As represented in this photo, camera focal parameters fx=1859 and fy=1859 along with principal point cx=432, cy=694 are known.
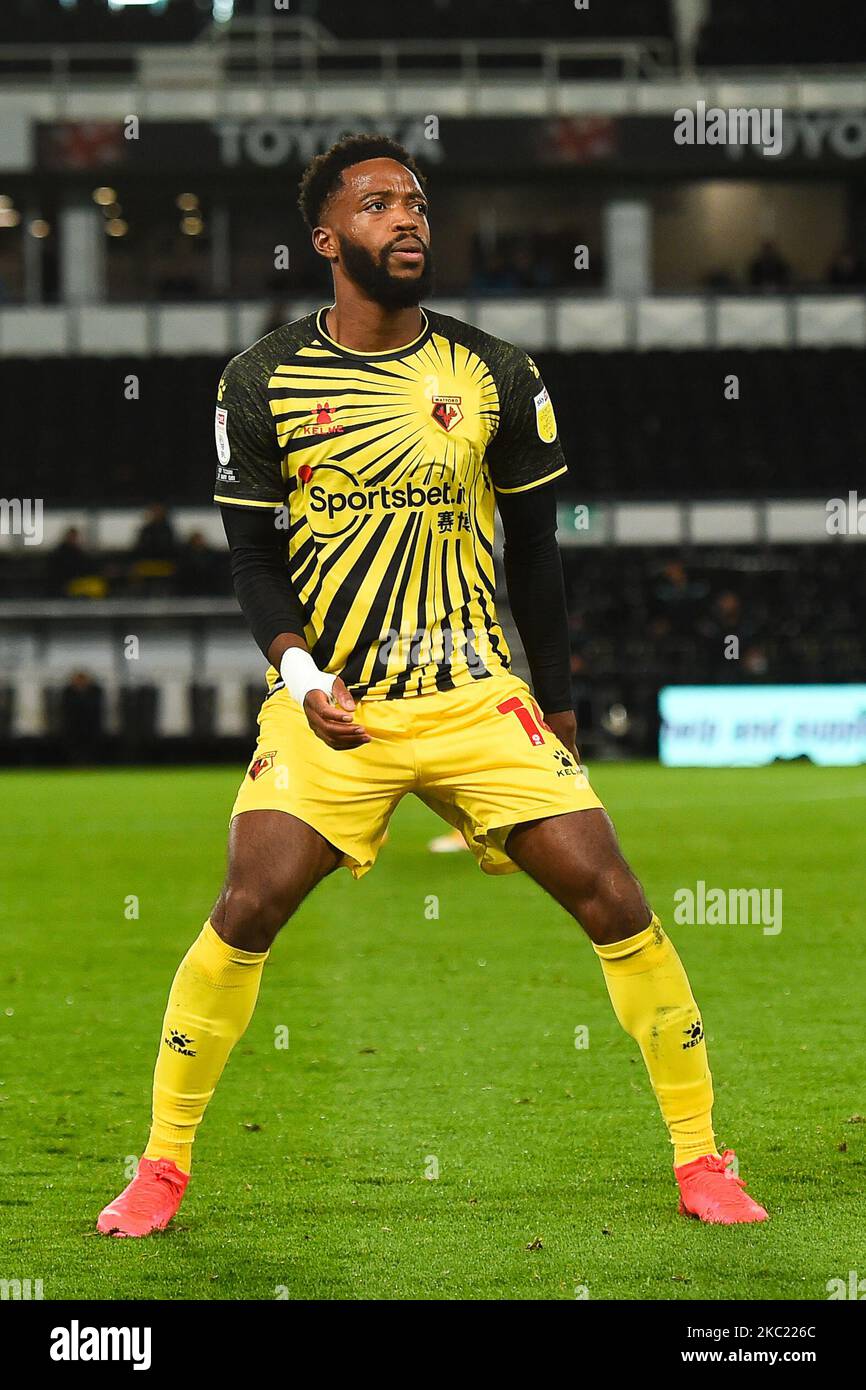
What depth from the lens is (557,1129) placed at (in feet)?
16.8

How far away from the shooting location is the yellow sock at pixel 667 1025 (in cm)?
416

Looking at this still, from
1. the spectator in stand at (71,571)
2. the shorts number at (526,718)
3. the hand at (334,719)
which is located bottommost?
the spectator in stand at (71,571)

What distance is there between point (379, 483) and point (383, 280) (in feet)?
1.52

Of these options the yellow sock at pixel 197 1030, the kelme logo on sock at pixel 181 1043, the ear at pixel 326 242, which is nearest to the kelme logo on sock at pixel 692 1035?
the yellow sock at pixel 197 1030

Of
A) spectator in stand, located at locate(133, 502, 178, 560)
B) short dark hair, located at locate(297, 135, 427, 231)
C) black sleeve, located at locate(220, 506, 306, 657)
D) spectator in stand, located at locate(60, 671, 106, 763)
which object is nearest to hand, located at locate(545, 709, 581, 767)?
black sleeve, located at locate(220, 506, 306, 657)

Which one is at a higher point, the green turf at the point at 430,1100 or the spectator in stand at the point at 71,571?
the green turf at the point at 430,1100

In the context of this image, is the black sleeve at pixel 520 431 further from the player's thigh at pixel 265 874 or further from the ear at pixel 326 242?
the player's thigh at pixel 265 874

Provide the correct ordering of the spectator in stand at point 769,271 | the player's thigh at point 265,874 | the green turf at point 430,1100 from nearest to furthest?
the green turf at point 430,1100 < the player's thigh at point 265,874 < the spectator in stand at point 769,271

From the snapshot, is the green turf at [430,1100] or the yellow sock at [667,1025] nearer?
the green turf at [430,1100]

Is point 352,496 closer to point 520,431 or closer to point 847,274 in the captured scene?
point 520,431

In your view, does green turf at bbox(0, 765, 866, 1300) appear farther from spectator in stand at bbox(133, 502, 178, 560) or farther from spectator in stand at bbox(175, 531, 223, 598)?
spectator in stand at bbox(133, 502, 178, 560)

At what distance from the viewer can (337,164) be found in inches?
171

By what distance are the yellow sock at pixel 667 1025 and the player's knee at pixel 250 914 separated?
719 millimetres

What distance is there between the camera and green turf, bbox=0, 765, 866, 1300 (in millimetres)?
3883
